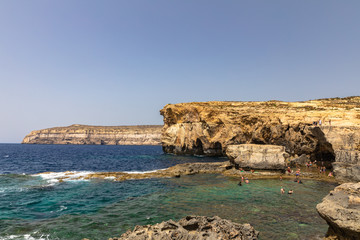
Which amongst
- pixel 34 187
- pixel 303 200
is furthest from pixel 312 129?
pixel 34 187

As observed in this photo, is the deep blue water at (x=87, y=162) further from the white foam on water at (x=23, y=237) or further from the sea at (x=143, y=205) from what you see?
the white foam on water at (x=23, y=237)

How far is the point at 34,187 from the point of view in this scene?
2888cm

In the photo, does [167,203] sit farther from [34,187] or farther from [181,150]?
[181,150]

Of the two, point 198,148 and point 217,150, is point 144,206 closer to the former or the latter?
point 217,150

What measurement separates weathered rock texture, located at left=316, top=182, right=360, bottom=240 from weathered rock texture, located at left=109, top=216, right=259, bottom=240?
3.89 meters

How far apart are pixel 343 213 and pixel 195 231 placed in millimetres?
7300

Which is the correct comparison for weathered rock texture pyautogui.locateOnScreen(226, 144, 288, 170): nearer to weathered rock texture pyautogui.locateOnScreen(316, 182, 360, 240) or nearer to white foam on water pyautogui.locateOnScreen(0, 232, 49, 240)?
weathered rock texture pyautogui.locateOnScreen(316, 182, 360, 240)

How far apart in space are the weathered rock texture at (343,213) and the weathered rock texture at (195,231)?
3894 millimetres

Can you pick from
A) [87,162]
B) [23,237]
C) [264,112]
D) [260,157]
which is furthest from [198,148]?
[23,237]

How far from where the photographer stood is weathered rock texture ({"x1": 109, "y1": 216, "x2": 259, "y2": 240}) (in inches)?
395

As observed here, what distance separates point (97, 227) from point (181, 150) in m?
58.6

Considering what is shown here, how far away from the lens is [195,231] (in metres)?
10.7

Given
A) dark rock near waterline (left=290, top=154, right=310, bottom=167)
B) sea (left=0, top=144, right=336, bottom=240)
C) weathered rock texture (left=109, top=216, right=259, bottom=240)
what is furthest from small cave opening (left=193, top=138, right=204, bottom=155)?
weathered rock texture (left=109, top=216, right=259, bottom=240)

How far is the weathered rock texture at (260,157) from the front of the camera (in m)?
35.3
